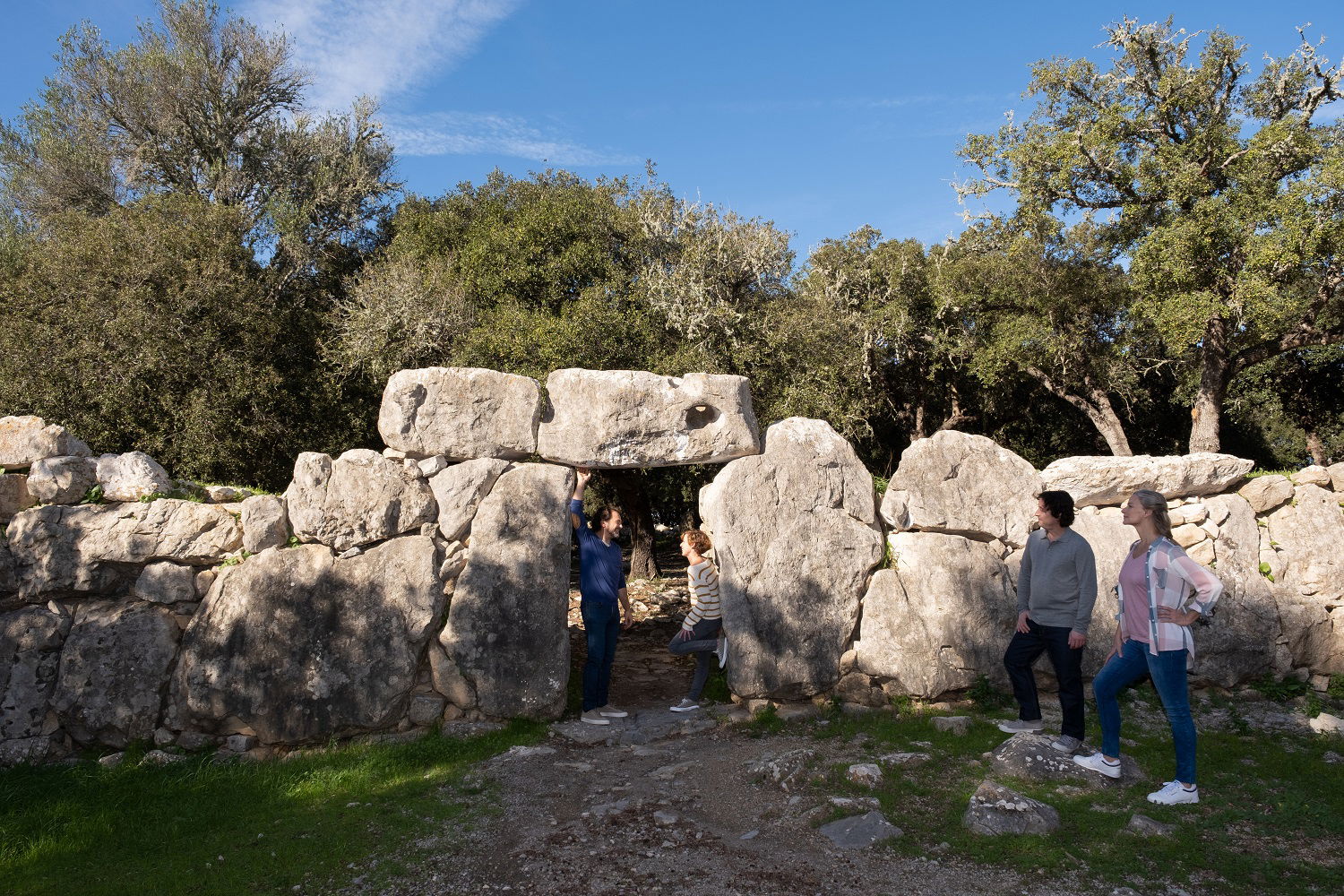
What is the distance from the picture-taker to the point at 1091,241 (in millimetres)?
18281

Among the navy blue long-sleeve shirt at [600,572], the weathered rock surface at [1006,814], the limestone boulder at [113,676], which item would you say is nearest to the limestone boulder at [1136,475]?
the weathered rock surface at [1006,814]

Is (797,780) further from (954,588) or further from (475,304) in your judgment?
(475,304)

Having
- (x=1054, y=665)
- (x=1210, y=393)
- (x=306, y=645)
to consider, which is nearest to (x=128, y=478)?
(x=306, y=645)

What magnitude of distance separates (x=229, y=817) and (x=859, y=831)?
4.38m

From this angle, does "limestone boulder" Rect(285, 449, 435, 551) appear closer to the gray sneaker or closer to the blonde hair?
the gray sneaker

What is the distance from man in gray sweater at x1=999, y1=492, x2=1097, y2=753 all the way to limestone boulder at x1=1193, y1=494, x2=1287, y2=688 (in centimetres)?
259

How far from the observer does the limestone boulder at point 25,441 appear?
7711 millimetres

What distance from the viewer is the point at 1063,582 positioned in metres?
6.73

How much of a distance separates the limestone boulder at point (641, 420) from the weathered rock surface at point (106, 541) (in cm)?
312

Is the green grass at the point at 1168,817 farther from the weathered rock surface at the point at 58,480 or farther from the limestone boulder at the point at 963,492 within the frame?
the weathered rock surface at the point at 58,480

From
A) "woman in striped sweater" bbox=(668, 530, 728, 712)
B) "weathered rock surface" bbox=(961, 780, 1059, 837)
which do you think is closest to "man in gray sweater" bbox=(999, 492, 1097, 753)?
"weathered rock surface" bbox=(961, 780, 1059, 837)

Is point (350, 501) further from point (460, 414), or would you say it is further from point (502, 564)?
point (502, 564)

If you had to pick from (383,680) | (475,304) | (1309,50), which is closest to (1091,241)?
(1309,50)

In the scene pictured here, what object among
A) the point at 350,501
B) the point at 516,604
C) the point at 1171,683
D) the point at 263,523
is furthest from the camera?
the point at 516,604
